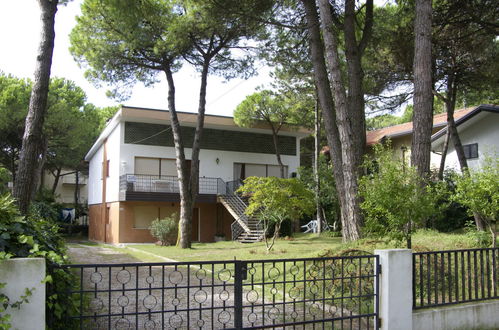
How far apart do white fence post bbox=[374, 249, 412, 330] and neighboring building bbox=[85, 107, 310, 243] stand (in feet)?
51.2

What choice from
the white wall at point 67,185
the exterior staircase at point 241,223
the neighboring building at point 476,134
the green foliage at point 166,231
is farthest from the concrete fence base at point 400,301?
the white wall at point 67,185

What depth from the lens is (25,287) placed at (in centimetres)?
388

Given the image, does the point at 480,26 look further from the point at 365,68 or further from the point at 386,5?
the point at 365,68

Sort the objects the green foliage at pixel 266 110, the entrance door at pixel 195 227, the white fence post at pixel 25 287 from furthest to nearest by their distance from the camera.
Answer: the entrance door at pixel 195 227 → the green foliage at pixel 266 110 → the white fence post at pixel 25 287

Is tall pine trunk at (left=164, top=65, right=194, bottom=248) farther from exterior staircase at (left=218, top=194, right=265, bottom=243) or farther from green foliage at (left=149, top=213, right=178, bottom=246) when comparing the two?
exterior staircase at (left=218, top=194, right=265, bottom=243)

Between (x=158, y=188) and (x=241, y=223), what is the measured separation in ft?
16.5

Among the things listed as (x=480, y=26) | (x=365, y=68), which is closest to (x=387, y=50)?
(x=365, y=68)

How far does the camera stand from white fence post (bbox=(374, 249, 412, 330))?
574 cm

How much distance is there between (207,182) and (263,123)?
454 cm

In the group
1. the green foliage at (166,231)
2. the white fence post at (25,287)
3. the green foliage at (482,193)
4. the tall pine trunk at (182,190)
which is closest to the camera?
the white fence post at (25,287)

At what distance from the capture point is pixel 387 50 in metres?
16.8

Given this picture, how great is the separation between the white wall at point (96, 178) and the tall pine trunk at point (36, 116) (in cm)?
2047

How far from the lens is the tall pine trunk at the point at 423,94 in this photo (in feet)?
34.2

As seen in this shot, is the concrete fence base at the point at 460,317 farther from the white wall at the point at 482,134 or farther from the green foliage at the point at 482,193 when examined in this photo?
the white wall at the point at 482,134
